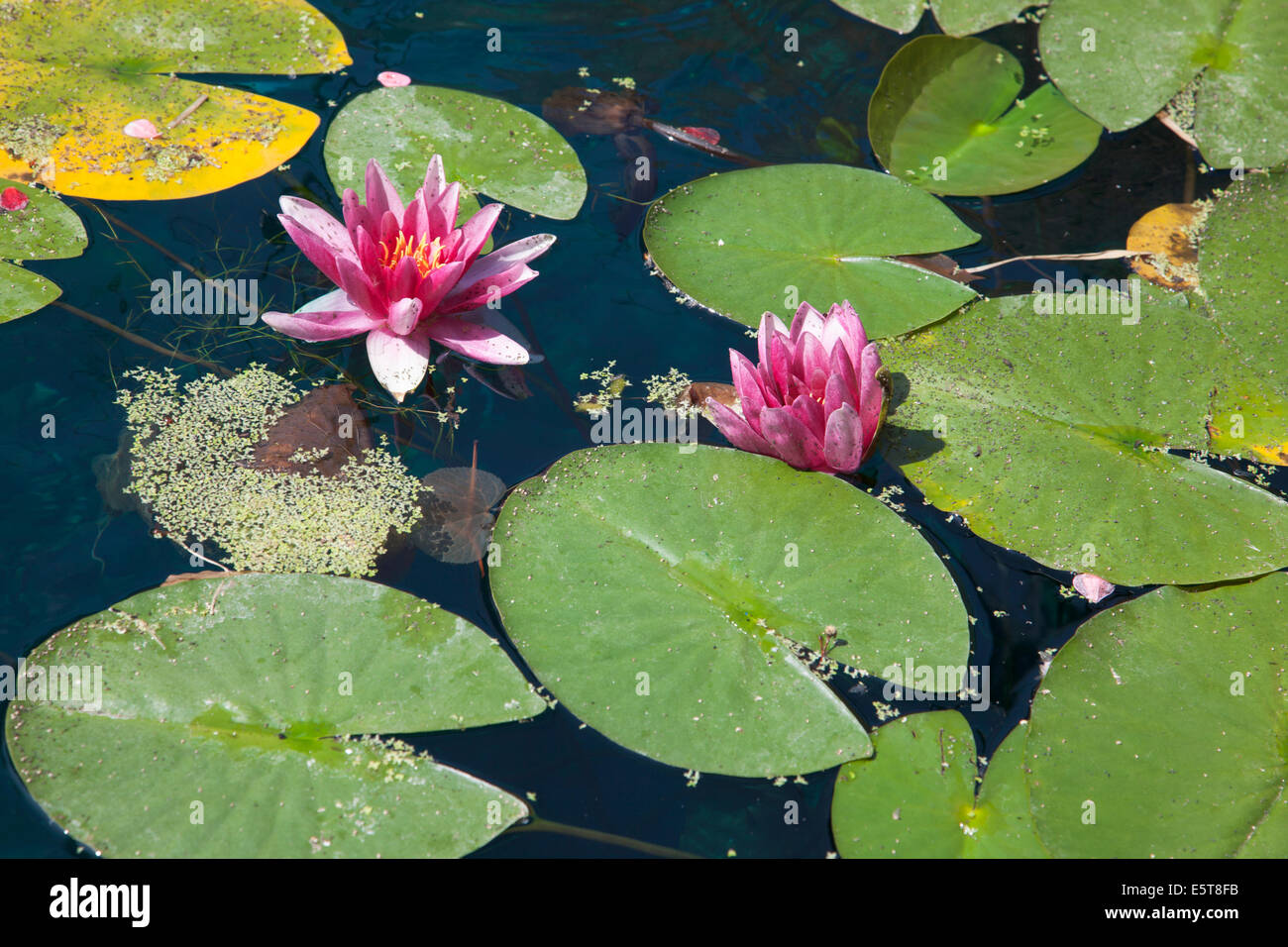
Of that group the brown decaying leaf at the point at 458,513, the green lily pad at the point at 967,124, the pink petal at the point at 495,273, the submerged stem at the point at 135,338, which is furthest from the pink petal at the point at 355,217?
the green lily pad at the point at 967,124

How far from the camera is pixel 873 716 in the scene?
256cm

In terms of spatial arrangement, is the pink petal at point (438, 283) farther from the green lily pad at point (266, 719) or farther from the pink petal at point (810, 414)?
the pink petal at point (810, 414)

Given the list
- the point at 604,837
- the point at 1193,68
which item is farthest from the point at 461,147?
the point at 1193,68

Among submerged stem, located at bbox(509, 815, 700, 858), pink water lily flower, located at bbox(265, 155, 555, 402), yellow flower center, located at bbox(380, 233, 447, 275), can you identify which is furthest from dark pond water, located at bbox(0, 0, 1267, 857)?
yellow flower center, located at bbox(380, 233, 447, 275)

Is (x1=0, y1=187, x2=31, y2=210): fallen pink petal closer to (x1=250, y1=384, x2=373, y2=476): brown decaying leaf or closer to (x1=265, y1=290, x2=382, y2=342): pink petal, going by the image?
(x1=265, y1=290, x2=382, y2=342): pink petal

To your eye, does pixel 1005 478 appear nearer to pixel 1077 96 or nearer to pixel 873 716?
pixel 873 716

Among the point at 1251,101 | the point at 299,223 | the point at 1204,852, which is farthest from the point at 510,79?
the point at 1204,852

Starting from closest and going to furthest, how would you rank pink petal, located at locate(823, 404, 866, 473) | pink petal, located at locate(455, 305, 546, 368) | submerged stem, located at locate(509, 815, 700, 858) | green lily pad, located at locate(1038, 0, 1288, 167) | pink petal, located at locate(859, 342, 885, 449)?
submerged stem, located at locate(509, 815, 700, 858) → pink petal, located at locate(823, 404, 866, 473) → pink petal, located at locate(859, 342, 885, 449) → pink petal, located at locate(455, 305, 546, 368) → green lily pad, located at locate(1038, 0, 1288, 167)

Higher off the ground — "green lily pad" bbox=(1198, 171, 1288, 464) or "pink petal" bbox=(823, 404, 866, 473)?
"green lily pad" bbox=(1198, 171, 1288, 464)

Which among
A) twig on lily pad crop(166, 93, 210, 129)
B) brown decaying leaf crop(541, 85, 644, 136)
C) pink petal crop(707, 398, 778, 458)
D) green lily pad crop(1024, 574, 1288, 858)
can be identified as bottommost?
green lily pad crop(1024, 574, 1288, 858)

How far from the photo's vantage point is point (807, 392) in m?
2.94

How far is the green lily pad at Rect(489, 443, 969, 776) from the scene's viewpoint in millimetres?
2428

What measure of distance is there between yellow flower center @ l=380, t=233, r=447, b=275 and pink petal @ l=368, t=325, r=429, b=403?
0.26m

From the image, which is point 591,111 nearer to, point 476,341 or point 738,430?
point 476,341
